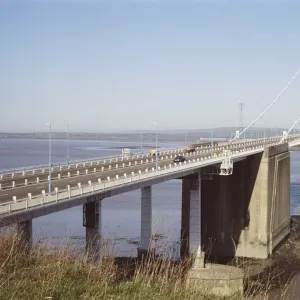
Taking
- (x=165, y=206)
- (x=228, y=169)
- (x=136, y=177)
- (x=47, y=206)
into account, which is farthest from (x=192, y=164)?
(x=165, y=206)

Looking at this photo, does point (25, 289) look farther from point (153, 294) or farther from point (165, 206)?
point (165, 206)

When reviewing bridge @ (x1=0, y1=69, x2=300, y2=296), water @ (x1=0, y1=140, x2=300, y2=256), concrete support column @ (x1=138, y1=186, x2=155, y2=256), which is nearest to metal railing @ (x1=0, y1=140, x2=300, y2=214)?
bridge @ (x1=0, y1=69, x2=300, y2=296)

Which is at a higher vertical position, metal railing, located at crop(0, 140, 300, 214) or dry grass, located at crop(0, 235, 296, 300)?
metal railing, located at crop(0, 140, 300, 214)

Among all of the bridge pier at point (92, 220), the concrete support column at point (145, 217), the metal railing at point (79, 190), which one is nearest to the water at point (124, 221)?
the concrete support column at point (145, 217)

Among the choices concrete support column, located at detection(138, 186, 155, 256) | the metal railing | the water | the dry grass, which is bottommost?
the water

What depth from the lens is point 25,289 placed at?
29.3 feet

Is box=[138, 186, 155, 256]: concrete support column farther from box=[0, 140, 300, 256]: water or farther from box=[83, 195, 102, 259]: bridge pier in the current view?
box=[83, 195, 102, 259]: bridge pier

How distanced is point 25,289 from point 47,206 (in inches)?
415

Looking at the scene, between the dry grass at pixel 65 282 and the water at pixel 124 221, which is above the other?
the dry grass at pixel 65 282

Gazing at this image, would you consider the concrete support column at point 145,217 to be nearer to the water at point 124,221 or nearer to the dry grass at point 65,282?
the water at point 124,221

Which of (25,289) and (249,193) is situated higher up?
(25,289)

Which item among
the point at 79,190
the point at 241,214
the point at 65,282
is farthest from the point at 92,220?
the point at 241,214

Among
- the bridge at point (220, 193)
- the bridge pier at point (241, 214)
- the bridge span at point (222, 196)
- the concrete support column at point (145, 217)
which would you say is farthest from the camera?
the bridge pier at point (241, 214)

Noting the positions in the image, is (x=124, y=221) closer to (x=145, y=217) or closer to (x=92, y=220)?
(x=145, y=217)
